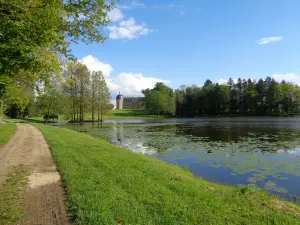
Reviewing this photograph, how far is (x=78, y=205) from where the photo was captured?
552 cm

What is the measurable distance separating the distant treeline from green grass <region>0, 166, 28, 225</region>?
96252 mm

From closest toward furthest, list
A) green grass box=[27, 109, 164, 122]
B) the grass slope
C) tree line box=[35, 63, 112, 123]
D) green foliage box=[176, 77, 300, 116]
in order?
1. the grass slope
2. tree line box=[35, 63, 112, 123]
3. green grass box=[27, 109, 164, 122]
4. green foliage box=[176, 77, 300, 116]

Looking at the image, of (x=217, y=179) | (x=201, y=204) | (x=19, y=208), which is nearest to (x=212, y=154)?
(x=217, y=179)

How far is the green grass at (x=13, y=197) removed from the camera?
201 inches

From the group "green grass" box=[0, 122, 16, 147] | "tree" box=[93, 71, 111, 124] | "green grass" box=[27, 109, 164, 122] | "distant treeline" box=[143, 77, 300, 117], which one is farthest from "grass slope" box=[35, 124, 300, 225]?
"distant treeline" box=[143, 77, 300, 117]

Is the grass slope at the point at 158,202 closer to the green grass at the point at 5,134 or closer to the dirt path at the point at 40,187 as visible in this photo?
the dirt path at the point at 40,187

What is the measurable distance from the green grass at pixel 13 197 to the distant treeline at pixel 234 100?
96.3 metres

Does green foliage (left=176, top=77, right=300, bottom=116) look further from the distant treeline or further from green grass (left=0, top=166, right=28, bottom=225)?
green grass (left=0, top=166, right=28, bottom=225)

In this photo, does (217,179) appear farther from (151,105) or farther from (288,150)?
(151,105)

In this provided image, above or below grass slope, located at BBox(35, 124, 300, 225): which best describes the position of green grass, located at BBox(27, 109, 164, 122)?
above

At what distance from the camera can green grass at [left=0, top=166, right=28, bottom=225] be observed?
16.8 ft

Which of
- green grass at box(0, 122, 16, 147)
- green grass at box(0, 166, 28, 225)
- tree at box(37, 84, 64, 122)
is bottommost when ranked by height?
green grass at box(0, 166, 28, 225)

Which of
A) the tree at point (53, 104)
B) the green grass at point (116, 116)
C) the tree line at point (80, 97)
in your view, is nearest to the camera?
the tree at point (53, 104)

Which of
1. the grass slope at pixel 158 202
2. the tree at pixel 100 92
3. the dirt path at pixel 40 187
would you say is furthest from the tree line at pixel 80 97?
the grass slope at pixel 158 202
